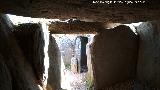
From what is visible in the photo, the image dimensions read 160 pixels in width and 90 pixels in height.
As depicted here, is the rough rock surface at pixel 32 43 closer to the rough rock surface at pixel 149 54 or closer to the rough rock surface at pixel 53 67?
the rough rock surface at pixel 53 67

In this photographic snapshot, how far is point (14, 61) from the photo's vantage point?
474 centimetres

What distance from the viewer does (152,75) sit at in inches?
279

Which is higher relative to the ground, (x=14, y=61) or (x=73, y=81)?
(x=14, y=61)

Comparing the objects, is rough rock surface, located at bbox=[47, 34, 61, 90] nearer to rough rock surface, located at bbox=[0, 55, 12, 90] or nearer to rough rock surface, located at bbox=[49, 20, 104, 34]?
rough rock surface, located at bbox=[49, 20, 104, 34]

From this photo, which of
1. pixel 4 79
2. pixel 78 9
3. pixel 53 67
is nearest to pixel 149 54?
pixel 53 67

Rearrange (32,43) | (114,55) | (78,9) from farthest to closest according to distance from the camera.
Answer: (114,55) < (32,43) < (78,9)

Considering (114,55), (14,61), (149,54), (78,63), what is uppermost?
(14,61)

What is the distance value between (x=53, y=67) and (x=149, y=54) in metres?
2.75

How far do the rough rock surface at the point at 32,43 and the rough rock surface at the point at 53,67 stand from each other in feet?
4.14

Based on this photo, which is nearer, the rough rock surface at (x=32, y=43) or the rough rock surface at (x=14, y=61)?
the rough rock surface at (x=14, y=61)

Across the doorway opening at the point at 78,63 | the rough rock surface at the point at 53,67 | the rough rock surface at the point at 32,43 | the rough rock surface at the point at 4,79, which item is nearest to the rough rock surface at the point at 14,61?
the rough rock surface at the point at 32,43

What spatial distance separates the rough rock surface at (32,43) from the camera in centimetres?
557

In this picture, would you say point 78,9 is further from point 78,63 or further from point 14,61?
point 78,63

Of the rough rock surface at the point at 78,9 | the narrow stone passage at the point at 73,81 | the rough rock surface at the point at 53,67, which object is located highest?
the rough rock surface at the point at 78,9
